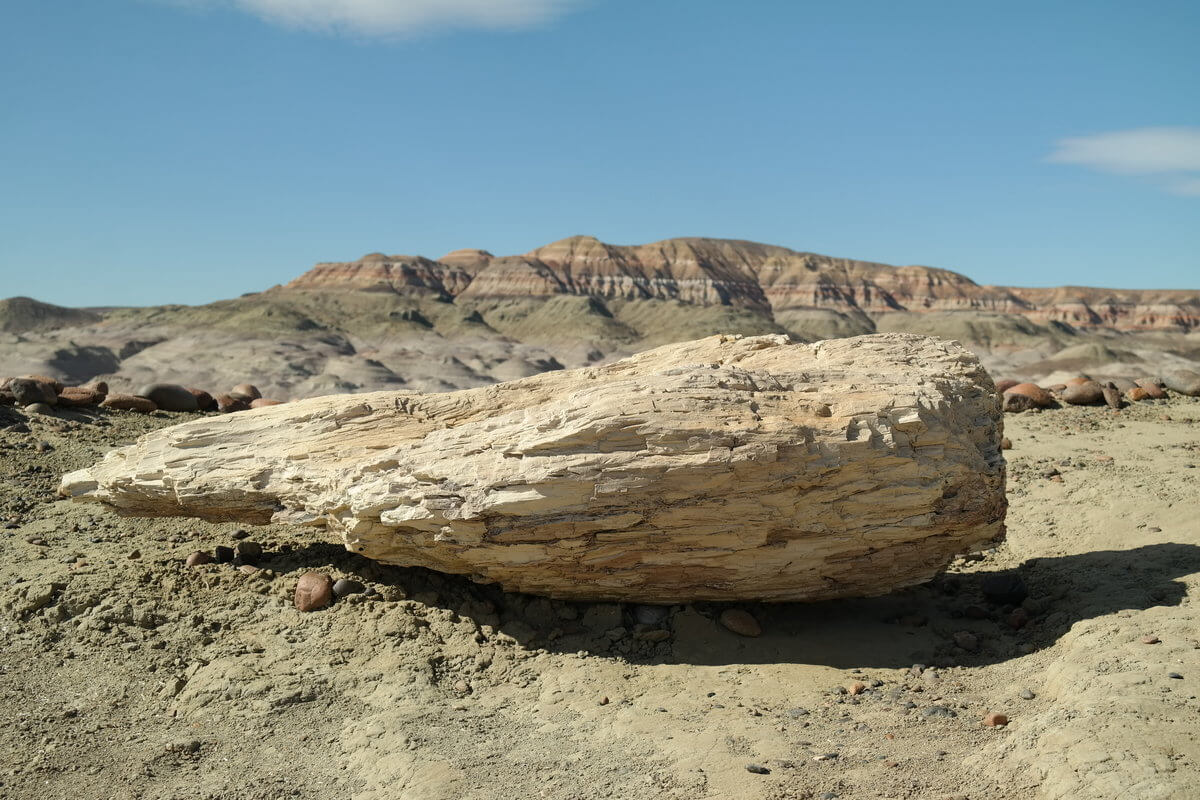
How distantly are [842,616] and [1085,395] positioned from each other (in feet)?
37.5

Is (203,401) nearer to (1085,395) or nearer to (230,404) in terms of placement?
(230,404)

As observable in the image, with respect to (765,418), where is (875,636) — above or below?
below

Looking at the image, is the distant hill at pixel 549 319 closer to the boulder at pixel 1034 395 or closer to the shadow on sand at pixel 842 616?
the boulder at pixel 1034 395

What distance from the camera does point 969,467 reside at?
757 cm

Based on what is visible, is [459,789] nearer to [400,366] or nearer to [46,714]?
[46,714]

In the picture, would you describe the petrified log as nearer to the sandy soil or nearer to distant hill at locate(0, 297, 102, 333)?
the sandy soil

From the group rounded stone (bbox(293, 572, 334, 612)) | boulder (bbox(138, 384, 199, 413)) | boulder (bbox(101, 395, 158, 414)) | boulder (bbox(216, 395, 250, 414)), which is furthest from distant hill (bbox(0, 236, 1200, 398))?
rounded stone (bbox(293, 572, 334, 612))

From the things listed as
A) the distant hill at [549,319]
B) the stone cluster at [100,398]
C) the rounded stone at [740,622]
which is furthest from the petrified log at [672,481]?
the distant hill at [549,319]

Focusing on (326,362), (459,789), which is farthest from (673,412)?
(326,362)

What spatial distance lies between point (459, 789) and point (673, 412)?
3.19m

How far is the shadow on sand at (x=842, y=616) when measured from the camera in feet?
25.2

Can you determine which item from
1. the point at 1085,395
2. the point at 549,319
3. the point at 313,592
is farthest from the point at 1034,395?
the point at 549,319

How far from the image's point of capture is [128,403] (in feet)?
49.1

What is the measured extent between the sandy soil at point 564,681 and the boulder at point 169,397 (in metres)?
6.05
